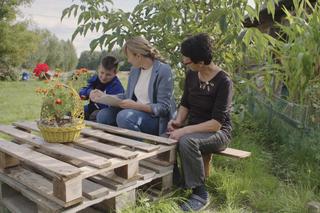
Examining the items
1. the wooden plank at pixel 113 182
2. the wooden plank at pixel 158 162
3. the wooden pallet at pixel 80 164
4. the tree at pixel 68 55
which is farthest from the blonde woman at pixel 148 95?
the tree at pixel 68 55

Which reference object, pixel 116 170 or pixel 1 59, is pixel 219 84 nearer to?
pixel 116 170

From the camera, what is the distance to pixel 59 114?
2.55 meters

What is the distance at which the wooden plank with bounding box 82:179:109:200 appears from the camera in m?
2.13

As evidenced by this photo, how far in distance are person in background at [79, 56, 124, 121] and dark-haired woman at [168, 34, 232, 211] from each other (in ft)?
4.07

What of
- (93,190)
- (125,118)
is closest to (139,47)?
(125,118)

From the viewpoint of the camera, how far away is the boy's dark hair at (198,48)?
2.62 metres

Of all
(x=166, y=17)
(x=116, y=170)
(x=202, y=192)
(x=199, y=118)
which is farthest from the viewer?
(x=166, y=17)

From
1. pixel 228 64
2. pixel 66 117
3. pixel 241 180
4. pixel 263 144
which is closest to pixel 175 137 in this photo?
pixel 241 180

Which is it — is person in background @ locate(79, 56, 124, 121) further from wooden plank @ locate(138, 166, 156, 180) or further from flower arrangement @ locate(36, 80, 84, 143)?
wooden plank @ locate(138, 166, 156, 180)

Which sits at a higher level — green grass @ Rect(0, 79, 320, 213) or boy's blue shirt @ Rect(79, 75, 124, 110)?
boy's blue shirt @ Rect(79, 75, 124, 110)

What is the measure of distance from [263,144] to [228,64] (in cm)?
114

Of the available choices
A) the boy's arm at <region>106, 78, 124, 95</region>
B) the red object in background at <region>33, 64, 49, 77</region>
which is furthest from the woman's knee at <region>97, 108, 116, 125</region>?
the red object in background at <region>33, 64, 49, 77</region>

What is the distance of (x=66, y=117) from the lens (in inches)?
104

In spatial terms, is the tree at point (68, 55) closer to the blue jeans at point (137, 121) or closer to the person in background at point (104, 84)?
the person in background at point (104, 84)
